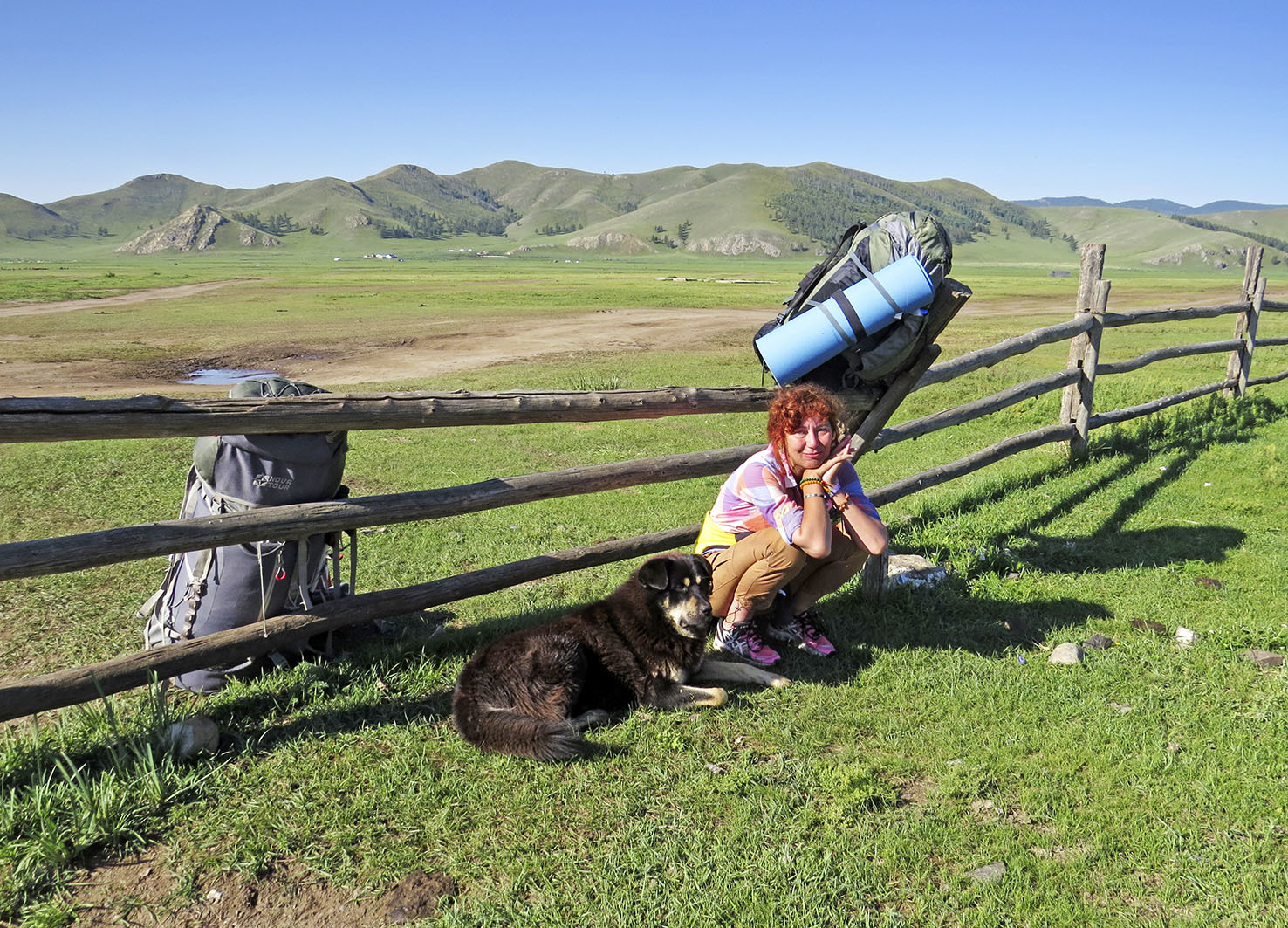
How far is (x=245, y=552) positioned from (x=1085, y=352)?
908 cm

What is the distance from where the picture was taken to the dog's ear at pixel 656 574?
4168 millimetres

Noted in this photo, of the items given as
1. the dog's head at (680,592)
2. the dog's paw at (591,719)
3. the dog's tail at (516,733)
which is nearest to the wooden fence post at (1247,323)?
the dog's head at (680,592)

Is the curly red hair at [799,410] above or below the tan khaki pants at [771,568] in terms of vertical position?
above

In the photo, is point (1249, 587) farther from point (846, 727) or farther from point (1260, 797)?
point (846, 727)

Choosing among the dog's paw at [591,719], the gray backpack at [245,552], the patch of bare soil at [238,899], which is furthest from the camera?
the gray backpack at [245,552]

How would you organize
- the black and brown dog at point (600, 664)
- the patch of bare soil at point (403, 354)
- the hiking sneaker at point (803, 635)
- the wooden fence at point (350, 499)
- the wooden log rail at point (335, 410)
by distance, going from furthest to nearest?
1. the patch of bare soil at point (403, 354)
2. the hiking sneaker at point (803, 635)
3. the black and brown dog at point (600, 664)
4. the wooden fence at point (350, 499)
5. the wooden log rail at point (335, 410)

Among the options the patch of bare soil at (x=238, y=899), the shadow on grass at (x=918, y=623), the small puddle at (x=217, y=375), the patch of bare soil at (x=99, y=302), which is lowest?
the patch of bare soil at (x=238, y=899)

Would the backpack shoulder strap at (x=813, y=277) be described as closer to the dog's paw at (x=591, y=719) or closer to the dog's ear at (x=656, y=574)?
the dog's ear at (x=656, y=574)

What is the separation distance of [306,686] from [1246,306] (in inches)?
600

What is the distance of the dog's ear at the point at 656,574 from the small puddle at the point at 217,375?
15312 mm

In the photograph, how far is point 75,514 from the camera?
25.9ft

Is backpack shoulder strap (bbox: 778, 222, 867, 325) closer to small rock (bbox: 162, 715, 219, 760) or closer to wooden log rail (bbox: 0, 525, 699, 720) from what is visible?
wooden log rail (bbox: 0, 525, 699, 720)

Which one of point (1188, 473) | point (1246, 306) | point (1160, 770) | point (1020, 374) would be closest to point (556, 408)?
point (1160, 770)

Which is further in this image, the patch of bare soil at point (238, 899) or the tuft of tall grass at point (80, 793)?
the tuft of tall grass at point (80, 793)
